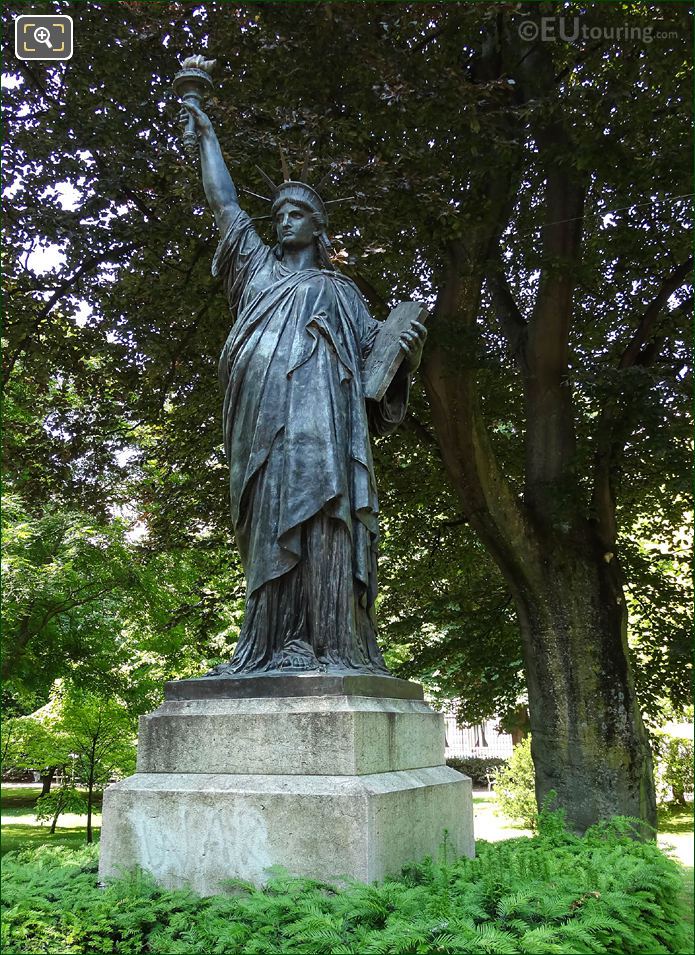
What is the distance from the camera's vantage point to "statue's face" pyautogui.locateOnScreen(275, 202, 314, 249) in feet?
18.3

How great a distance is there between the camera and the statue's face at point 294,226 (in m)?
5.57

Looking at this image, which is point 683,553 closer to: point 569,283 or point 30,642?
point 569,283

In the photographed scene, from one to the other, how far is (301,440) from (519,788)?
1562 cm

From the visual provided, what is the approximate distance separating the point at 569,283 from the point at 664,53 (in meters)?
2.63

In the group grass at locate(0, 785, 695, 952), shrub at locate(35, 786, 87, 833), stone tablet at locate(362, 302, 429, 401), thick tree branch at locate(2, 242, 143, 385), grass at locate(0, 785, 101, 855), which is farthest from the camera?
grass at locate(0, 785, 101, 855)

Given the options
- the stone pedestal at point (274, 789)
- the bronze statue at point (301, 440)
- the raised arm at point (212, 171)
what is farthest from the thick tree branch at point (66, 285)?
the stone pedestal at point (274, 789)

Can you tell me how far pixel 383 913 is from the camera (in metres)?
3.33

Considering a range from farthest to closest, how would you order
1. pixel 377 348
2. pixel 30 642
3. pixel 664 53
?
pixel 30 642, pixel 664 53, pixel 377 348

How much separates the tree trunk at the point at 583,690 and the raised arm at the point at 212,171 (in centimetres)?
596

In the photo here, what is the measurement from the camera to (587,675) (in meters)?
9.51

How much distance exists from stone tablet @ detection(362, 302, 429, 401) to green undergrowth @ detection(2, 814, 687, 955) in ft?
8.79

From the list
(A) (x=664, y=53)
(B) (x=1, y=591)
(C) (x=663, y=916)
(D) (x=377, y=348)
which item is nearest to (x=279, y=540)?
(D) (x=377, y=348)

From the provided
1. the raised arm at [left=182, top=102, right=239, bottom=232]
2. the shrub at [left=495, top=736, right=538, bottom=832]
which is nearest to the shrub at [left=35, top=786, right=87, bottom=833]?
the shrub at [left=495, top=736, right=538, bottom=832]

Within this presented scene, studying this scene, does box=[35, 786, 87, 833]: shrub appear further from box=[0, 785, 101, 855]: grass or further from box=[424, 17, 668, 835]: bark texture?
box=[424, 17, 668, 835]: bark texture
